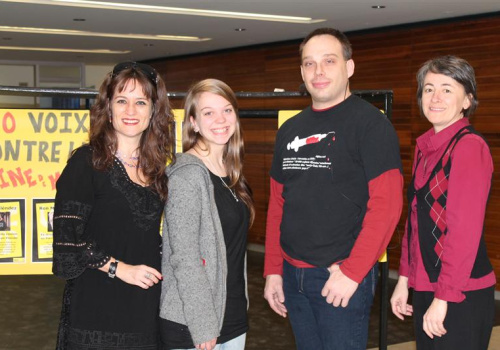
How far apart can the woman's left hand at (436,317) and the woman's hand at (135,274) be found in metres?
0.90

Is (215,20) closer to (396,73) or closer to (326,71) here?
(396,73)

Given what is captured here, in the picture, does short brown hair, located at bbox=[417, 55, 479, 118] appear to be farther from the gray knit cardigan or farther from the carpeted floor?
the carpeted floor

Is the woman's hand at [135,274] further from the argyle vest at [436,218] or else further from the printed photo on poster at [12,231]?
the argyle vest at [436,218]

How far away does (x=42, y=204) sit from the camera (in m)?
2.61

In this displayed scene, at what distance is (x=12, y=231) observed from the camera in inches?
102

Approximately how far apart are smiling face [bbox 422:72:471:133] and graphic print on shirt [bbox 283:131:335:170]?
0.35 meters

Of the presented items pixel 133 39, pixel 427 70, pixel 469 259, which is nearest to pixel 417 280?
pixel 469 259

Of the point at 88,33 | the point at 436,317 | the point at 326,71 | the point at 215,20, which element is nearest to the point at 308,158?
the point at 326,71

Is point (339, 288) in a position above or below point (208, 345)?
above

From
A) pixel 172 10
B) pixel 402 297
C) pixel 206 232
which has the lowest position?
pixel 402 297

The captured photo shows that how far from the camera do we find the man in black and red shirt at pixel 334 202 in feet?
7.30

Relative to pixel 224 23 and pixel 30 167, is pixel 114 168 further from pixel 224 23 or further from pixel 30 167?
pixel 224 23

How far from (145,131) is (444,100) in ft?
3.28

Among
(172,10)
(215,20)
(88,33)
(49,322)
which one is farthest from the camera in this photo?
(88,33)
